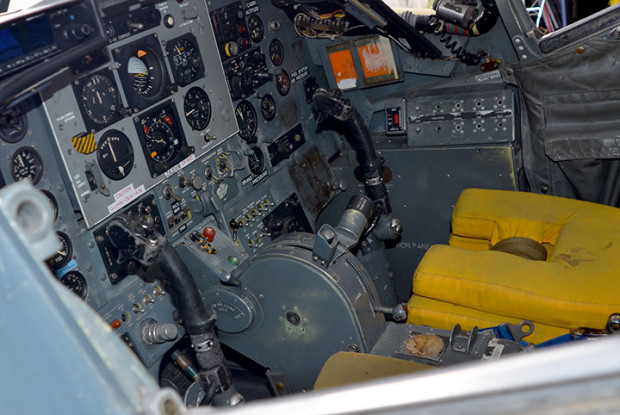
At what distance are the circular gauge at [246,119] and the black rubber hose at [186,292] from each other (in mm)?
1234

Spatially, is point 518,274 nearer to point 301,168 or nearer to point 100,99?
point 301,168

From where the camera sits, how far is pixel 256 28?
12.9 ft

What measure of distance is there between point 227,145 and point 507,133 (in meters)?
1.57

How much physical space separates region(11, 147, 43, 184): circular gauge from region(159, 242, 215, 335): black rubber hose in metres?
0.61

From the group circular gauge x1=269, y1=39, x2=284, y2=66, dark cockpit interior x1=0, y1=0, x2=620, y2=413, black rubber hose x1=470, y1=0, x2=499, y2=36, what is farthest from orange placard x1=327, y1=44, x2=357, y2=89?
black rubber hose x1=470, y1=0, x2=499, y2=36

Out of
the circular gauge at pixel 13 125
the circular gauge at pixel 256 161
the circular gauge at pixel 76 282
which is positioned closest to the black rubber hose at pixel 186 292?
the circular gauge at pixel 76 282

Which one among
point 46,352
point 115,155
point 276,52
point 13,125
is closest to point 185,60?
point 115,155

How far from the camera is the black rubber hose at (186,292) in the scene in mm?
2738

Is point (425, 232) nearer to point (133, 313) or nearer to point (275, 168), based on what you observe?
point (275, 168)

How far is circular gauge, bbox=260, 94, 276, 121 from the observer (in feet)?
13.1

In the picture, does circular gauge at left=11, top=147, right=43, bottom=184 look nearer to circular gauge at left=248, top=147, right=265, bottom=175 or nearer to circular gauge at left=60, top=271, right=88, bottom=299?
circular gauge at left=60, top=271, right=88, bottom=299

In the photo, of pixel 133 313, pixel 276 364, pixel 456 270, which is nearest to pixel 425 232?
pixel 456 270

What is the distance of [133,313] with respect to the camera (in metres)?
3.10

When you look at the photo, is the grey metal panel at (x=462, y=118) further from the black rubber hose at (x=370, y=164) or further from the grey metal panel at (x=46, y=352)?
the grey metal panel at (x=46, y=352)
